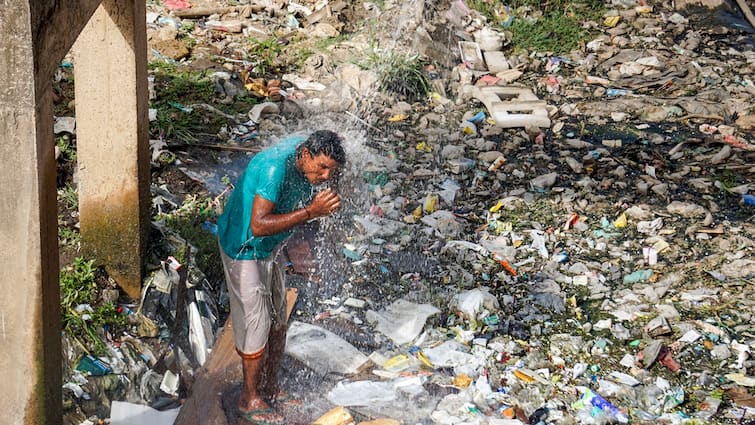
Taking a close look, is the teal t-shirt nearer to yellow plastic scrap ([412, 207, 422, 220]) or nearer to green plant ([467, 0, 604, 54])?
yellow plastic scrap ([412, 207, 422, 220])

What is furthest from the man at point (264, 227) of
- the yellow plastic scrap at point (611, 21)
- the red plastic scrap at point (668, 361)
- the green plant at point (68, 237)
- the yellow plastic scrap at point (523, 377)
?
the yellow plastic scrap at point (611, 21)

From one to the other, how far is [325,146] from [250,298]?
81cm

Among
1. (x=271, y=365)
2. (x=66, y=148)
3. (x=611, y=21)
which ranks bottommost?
(x=271, y=365)

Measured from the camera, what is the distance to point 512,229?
21.8 ft

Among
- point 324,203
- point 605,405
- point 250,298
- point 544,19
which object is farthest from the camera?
point 544,19

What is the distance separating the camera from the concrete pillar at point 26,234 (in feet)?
9.18

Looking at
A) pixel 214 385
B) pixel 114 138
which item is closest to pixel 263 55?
pixel 114 138

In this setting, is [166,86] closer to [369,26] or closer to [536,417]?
[369,26]

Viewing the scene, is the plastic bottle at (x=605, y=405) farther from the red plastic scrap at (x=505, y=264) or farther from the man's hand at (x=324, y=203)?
the man's hand at (x=324, y=203)

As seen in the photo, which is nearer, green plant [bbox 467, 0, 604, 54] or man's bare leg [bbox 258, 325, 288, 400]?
man's bare leg [bbox 258, 325, 288, 400]

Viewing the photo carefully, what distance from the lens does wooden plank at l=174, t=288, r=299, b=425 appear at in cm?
436

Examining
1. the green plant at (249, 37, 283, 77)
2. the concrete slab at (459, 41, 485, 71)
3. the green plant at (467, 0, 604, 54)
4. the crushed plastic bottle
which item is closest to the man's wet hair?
the crushed plastic bottle

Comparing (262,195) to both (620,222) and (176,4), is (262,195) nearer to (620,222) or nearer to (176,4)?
(620,222)

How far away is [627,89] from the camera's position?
9172mm
